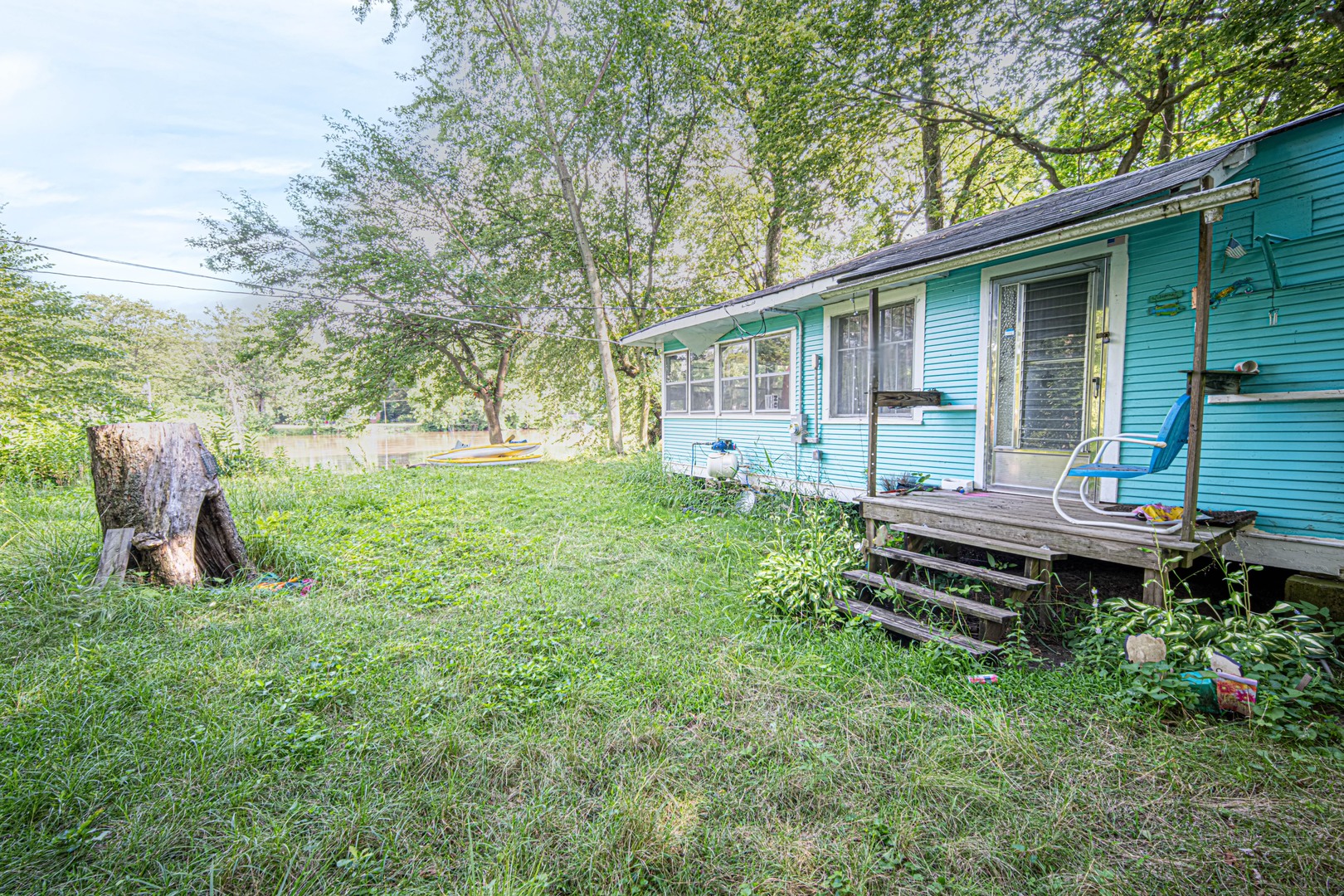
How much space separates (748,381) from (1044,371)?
4.17 m

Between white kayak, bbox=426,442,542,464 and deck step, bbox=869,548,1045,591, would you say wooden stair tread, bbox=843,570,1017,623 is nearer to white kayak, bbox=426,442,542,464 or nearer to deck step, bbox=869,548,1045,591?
deck step, bbox=869,548,1045,591

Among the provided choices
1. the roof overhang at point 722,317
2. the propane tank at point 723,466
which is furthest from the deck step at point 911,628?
the propane tank at point 723,466

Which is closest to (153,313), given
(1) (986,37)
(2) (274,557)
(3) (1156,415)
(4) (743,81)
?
(4) (743,81)

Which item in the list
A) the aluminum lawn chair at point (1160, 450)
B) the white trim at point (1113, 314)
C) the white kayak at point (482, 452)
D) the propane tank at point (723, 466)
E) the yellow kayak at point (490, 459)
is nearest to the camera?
the aluminum lawn chair at point (1160, 450)

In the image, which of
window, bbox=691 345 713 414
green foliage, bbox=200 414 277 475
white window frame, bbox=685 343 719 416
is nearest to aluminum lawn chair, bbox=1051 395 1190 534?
white window frame, bbox=685 343 719 416

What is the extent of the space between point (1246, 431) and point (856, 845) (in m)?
3.94

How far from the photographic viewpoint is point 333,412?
16359 mm

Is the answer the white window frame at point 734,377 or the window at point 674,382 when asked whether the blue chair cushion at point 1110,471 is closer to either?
the white window frame at point 734,377

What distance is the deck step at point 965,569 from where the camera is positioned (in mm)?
3113

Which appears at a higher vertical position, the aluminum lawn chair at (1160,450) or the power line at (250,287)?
the power line at (250,287)

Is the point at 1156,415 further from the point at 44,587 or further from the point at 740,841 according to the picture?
the point at 44,587

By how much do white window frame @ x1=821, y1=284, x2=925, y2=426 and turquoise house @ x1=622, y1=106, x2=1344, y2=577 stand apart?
0.02 metres

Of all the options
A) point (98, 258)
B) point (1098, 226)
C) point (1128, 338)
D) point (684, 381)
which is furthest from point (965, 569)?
point (98, 258)

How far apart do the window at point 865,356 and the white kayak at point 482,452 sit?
30.3ft
